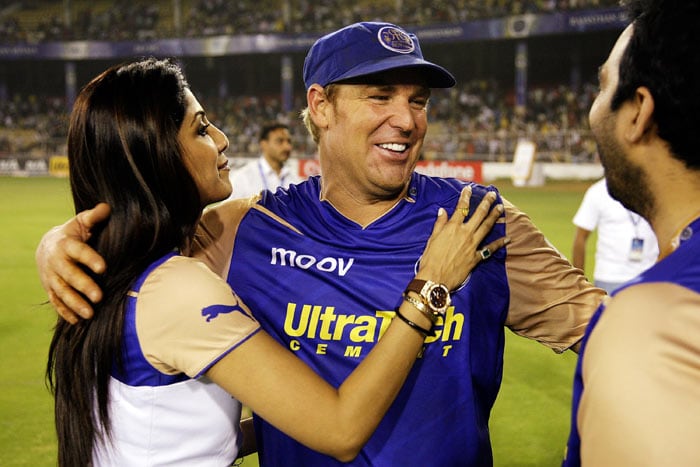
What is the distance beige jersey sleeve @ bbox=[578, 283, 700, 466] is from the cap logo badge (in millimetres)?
1474

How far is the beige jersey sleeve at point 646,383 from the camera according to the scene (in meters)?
1.00

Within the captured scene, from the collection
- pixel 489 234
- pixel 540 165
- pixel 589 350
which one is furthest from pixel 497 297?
pixel 540 165

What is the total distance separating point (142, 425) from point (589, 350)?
131 centimetres

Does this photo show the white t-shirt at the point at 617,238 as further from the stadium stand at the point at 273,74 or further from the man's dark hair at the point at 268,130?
the stadium stand at the point at 273,74

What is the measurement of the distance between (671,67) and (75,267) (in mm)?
1589

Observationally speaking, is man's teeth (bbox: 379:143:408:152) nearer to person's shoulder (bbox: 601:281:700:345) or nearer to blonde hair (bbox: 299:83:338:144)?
blonde hair (bbox: 299:83:338:144)

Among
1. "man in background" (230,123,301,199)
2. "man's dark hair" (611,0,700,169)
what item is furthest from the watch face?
"man in background" (230,123,301,199)

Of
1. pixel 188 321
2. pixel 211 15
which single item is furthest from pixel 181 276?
pixel 211 15

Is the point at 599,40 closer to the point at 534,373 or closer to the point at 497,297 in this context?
the point at 534,373

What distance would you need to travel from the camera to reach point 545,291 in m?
2.27

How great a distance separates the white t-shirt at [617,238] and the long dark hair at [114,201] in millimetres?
4822

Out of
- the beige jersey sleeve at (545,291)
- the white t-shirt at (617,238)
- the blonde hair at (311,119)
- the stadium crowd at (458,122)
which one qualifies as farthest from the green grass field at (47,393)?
the stadium crowd at (458,122)

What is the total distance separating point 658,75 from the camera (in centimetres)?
121

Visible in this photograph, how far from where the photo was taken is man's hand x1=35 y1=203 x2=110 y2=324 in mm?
1910
